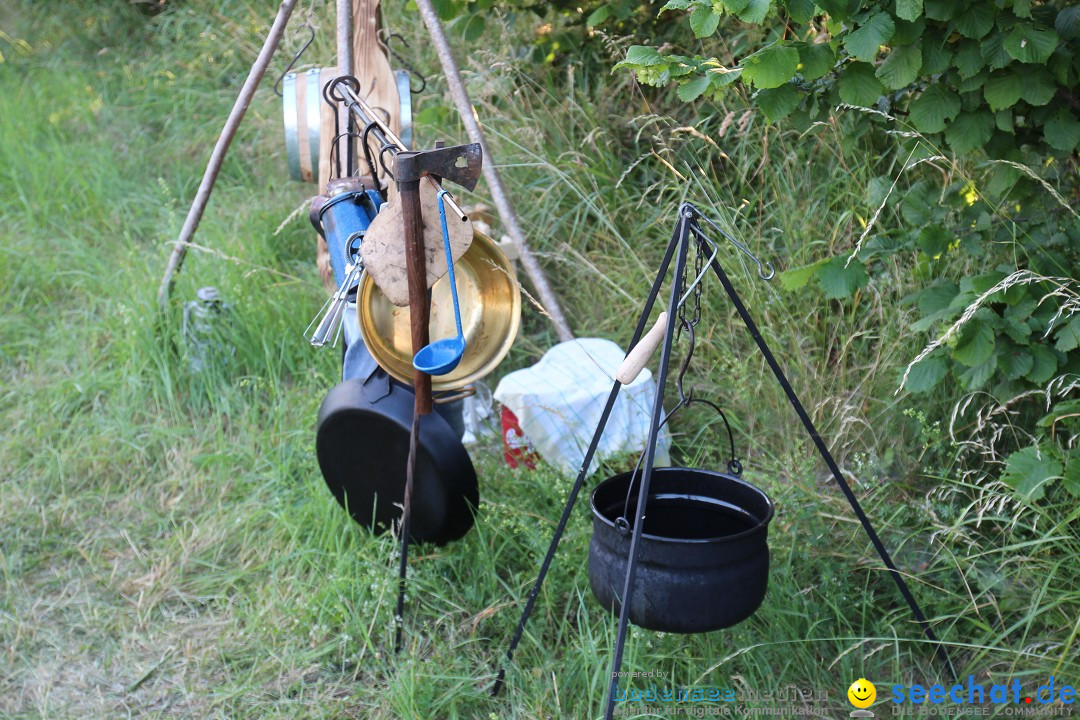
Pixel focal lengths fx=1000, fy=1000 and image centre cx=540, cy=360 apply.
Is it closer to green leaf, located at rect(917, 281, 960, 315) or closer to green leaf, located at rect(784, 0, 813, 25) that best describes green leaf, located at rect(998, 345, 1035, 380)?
green leaf, located at rect(917, 281, 960, 315)

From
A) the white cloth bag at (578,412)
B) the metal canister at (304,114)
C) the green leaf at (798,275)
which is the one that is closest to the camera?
the green leaf at (798,275)

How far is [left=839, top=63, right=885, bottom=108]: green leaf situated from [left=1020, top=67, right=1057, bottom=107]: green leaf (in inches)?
13.3

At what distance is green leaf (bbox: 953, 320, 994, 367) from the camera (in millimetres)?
2498

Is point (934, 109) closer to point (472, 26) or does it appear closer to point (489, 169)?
point (489, 169)

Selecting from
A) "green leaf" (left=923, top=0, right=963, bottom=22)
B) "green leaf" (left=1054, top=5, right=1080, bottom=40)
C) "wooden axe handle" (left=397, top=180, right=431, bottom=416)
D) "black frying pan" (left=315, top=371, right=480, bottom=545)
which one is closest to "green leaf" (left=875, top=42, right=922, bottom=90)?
"green leaf" (left=923, top=0, right=963, bottom=22)

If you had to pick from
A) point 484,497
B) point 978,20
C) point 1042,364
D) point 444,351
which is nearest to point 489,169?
point 484,497

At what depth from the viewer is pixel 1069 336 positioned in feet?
8.05

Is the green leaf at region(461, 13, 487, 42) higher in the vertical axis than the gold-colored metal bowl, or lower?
higher

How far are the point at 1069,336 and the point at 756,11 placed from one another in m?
1.12

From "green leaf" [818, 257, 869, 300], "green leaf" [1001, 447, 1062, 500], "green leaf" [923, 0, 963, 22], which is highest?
"green leaf" [923, 0, 963, 22]

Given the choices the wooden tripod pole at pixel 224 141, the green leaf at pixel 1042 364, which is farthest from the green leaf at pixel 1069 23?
the wooden tripod pole at pixel 224 141

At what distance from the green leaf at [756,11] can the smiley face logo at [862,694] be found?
5.17ft

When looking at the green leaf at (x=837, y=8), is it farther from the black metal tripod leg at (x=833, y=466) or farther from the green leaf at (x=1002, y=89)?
the black metal tripod leg at (x=833, y=466)

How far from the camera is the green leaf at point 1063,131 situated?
251 centimetres
